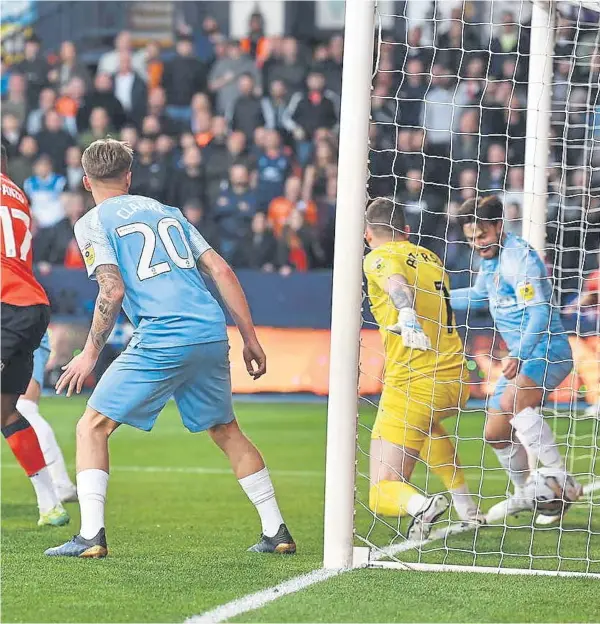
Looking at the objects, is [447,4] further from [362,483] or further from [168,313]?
[168,313]

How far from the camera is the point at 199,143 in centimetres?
1614

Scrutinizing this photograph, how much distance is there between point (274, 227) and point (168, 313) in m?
9.66

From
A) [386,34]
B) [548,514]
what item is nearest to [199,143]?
[386,34]

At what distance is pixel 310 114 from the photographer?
52.6 feet

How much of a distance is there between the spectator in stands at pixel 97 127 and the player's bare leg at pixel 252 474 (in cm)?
1137

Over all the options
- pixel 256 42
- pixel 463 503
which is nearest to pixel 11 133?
pixel 256 42

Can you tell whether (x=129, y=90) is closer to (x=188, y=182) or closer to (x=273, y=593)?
(x=188, y=182)

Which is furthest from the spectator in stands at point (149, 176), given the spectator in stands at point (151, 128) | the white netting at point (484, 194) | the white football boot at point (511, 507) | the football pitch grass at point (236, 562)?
the white football boot at point (511, 507)

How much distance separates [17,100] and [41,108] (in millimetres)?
377

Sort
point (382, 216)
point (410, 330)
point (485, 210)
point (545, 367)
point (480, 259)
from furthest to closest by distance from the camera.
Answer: point (480, 259), point (545, 367), point (485, 210), point (382, 216), point (410, 330)

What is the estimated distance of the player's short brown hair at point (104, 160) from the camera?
5.64 meters

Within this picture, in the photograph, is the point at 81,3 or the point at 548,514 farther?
the point at 81,3

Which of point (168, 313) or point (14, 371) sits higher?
point (168, 313)

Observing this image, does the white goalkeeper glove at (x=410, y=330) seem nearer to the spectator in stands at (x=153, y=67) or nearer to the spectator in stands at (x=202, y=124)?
the spectator in stands at (x=202, y=124)
